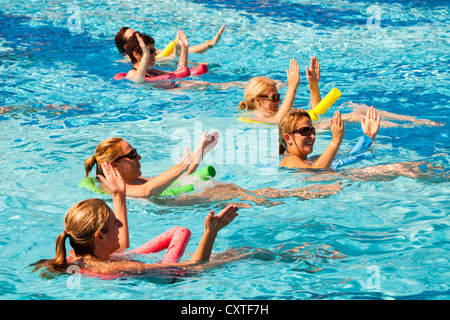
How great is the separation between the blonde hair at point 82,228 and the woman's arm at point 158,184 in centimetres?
104

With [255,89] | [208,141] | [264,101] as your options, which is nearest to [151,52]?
[255,89]

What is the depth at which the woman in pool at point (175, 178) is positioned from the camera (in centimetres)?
466

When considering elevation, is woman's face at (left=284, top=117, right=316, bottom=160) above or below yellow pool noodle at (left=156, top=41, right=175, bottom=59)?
→ below

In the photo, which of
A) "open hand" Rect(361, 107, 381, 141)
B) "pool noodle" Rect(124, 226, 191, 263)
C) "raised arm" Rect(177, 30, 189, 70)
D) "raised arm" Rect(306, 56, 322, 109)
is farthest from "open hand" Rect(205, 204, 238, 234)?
"raised arm" Rect(177, 30, 189, 70)

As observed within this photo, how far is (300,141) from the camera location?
17.9 feet

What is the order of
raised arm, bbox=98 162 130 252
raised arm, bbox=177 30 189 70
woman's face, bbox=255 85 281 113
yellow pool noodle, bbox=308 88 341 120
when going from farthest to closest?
raised arm, bbox=177 30 189 70 → woman's face, bbox=255 85 281 113 → yellow pool noodle, bbox=308 88 341 120 → raised arm, bbox=98 162 130 252

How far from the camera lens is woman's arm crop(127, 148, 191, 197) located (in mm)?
4545

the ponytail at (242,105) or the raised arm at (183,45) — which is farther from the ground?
the raised arm at (183,45)

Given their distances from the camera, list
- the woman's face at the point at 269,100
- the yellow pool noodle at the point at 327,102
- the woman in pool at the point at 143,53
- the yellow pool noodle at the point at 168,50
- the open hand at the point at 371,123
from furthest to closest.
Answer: the yellow pool noodle at the point at 168,50
the woman in pool at the point at 143,53
the woman's face at the point at 269,100
the yellow pool noodle at the point at 327,102
the open hand at the point at 371,123

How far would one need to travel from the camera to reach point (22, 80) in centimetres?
922

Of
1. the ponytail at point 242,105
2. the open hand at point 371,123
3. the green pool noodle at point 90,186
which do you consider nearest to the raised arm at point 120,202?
the green pool noodle at point 90,186

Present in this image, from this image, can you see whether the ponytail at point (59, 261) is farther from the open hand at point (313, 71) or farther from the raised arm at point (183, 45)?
the raised arm at point (183, 45)

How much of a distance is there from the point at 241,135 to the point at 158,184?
2529 millimetres

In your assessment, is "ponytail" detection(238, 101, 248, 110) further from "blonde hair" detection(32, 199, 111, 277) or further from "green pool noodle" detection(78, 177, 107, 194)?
"blonde hair" detection(32, 199, 111, 277)
